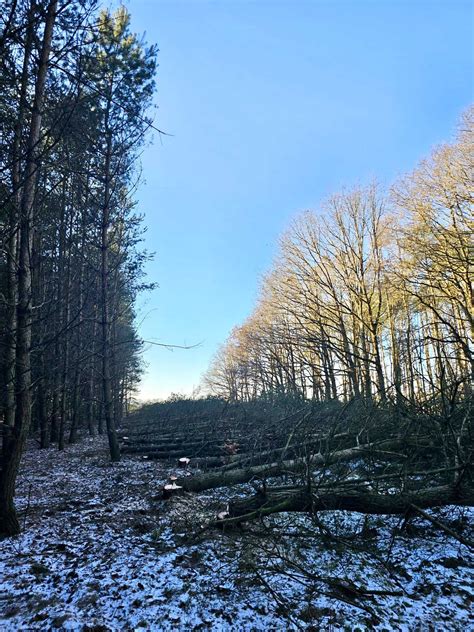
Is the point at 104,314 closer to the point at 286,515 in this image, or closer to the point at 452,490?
the point at 286,515

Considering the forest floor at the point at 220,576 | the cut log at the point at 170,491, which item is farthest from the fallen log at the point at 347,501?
the cut log at the point at 170,491

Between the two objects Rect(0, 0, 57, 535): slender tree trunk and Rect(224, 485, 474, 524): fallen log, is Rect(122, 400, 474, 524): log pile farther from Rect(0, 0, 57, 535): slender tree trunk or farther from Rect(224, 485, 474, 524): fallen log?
Rect(0, 0, 57, 535): slender tree trunk

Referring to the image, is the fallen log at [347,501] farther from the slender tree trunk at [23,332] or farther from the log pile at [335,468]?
the slender tree trunk at [23,332]

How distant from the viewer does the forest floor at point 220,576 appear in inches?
91.4

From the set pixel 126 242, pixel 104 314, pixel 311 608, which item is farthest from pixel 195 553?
pixel 126 242

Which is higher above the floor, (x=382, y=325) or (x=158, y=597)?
(x=382, y=325)

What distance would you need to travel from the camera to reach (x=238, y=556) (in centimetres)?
314

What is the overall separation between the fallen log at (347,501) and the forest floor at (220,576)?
0.66 ft

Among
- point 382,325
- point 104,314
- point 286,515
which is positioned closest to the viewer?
point 286,515

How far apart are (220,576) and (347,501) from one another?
1.67 meters

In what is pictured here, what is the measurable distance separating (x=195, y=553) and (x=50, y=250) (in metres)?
11.0

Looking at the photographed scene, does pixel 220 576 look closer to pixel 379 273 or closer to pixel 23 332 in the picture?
pixel 23 332

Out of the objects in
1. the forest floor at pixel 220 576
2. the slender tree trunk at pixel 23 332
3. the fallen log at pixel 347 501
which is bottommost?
the forest floor at pixel 220 576

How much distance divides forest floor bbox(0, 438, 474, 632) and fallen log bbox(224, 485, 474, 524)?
0.66 feet
